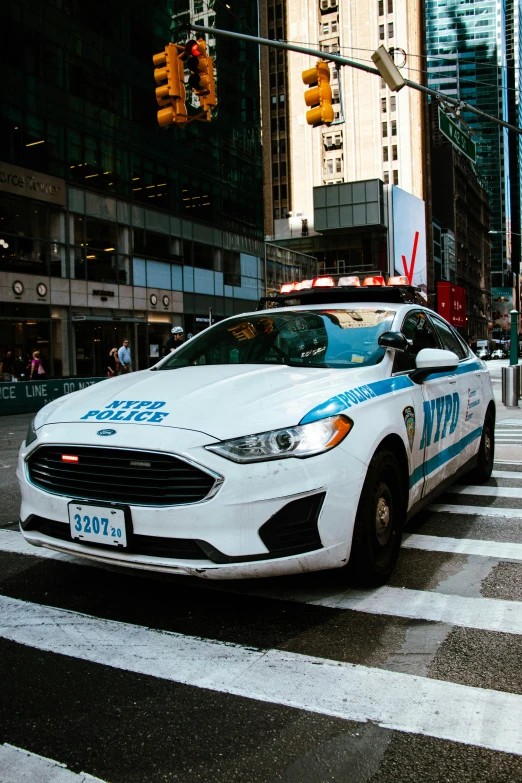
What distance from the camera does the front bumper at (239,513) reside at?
3.13m

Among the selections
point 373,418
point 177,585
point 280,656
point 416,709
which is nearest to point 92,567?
point 177,585

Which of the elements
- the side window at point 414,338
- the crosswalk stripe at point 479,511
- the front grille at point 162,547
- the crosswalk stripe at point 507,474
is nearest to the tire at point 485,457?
the crosswalk stripe at point 507,474

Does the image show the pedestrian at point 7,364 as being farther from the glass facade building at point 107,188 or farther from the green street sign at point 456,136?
the green street sign at point 456,136

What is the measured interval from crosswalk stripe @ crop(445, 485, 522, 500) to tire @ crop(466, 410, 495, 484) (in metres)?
0.13

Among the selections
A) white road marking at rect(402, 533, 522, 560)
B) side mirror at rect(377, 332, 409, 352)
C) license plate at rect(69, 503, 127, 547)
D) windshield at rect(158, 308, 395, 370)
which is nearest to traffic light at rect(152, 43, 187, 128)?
windshield at rect(158, 308, 395, 370)

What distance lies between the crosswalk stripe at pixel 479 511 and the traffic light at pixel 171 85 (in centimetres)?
865

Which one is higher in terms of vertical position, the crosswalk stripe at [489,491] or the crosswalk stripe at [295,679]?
the crosswalk stripe at [295,679]

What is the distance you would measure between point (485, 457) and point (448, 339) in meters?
1.50

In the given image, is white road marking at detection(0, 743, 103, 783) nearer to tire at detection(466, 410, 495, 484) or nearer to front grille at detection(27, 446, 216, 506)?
front grille at detection(27, 446, 216, 506)

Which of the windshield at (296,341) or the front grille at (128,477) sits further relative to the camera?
the windshield at (296,341)

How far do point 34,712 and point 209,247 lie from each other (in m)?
38.5

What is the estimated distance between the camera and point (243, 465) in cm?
315

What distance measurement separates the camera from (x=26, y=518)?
3709 millimetres

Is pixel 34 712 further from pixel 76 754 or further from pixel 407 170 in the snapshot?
pixel 407 170
